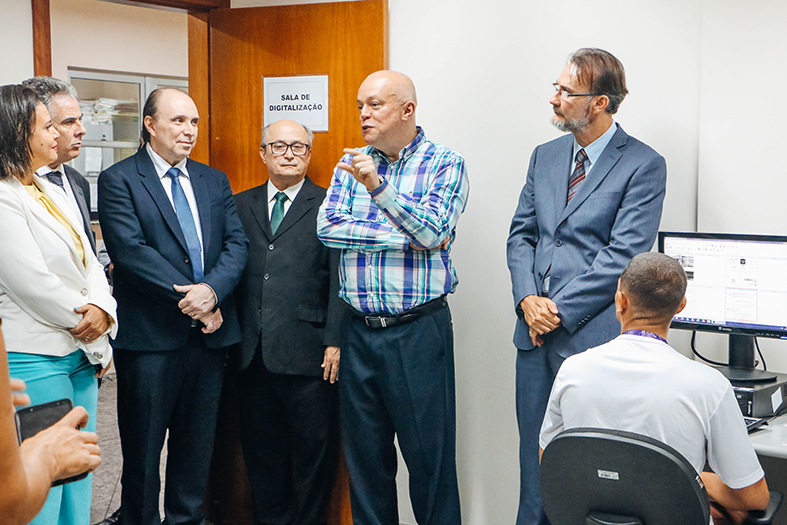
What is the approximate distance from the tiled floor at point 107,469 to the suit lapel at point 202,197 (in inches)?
56.6

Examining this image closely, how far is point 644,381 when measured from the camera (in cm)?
155

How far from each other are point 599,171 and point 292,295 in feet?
4.15

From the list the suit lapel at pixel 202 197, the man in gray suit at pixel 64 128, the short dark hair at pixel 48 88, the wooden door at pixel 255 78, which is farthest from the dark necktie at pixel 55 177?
the wooden door at pixel 255 78

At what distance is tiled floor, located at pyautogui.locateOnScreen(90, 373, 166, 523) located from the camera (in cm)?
328

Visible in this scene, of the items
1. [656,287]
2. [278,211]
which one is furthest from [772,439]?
[278,211]

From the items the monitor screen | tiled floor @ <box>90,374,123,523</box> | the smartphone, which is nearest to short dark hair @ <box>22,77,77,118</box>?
the smartphone

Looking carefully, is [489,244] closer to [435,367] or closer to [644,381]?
[435,367]

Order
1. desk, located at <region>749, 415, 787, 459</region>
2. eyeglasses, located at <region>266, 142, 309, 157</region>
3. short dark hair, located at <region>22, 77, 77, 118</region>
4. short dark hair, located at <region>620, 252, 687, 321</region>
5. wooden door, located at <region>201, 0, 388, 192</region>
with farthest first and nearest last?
wooden door, located at <region>201, 0, 388, 192</region>, eyeglasses, located at <region>266, 142, 309, 157</region>, short dark hair, located at <region>22, 77, 77, 118</region>, desk, located at <region>749, 415, 787, 459</region>, short dark hair, located at <region>620, 252, 687, 321</region>

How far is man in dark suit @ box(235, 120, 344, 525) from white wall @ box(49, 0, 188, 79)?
367cm

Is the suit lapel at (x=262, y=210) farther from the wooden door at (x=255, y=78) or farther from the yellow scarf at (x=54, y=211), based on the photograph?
the yellow scarf at (x=54, y=211)

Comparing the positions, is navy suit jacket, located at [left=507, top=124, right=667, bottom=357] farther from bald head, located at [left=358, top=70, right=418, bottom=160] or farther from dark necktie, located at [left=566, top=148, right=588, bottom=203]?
bald head, located at [left=358, top=70, right=418, bottom=160]

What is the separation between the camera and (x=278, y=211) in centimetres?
294

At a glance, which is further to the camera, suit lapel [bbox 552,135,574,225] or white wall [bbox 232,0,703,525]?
white wall [bbox 232,0,703,525]

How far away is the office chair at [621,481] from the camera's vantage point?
1.39 m
